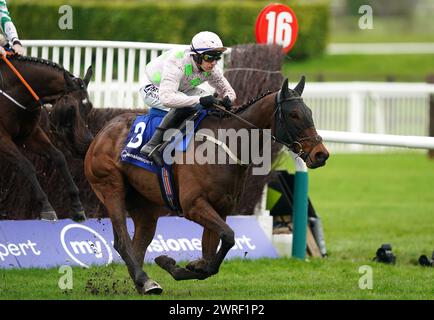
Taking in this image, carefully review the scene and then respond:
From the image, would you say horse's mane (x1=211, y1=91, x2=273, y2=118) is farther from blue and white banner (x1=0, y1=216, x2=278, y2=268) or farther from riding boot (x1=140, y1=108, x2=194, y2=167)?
blue and white banner (x1=0, y1=216, x2=278, y2=268)

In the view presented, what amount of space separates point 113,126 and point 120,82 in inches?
98.2

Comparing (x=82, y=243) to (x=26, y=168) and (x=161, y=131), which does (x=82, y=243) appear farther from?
(x=161, y=131)

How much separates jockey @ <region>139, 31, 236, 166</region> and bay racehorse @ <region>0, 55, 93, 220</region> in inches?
39.6

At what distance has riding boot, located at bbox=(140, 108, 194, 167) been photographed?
7.92 m

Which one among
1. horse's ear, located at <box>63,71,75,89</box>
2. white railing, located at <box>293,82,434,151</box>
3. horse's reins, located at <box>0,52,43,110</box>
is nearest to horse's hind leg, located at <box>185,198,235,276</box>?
horse's ear, located at <box>63,71,75,89</box>

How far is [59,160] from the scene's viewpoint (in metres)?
9.19

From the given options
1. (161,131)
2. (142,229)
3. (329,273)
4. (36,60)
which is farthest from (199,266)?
(36,60)

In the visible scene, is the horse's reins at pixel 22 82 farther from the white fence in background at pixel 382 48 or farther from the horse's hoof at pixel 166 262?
the white fence in background at pixel 382 48

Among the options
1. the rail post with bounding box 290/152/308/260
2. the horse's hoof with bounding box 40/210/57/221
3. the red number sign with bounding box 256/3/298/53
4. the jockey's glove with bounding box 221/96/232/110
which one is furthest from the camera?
the red number sign with bounding box 256/3/298/53

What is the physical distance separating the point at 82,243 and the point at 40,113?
118 cm

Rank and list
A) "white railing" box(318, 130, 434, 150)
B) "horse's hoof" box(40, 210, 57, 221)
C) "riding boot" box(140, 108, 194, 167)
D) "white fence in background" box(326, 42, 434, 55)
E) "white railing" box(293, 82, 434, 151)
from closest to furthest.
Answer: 1. "riding boot" box(140, 108, 194, 167)
2. "horse's hoof" box(40, 210, 57, 221)
3. "white railing" box(318, 130, 434, 150)
4. "white railing" box(293, 82, 434, 151)
5. "white fence in background" box(326, 42, 434, 55)

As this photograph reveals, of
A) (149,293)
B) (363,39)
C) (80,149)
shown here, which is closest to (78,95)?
(80,149)
